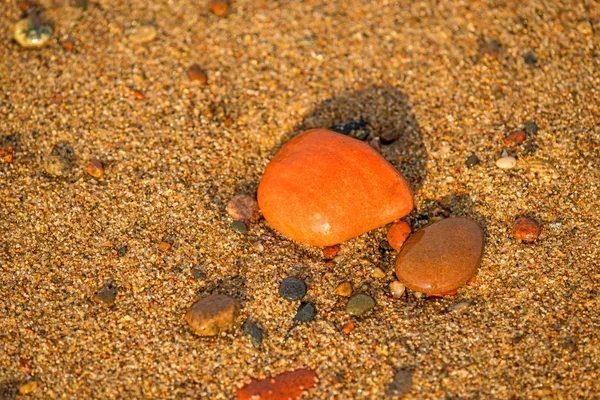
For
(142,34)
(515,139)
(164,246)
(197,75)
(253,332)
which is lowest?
(253,332)

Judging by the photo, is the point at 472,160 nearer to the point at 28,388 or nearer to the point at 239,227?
the point at 239,227

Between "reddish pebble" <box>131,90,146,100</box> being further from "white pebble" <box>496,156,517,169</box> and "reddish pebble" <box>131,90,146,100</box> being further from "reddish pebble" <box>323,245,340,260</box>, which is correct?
"white pebble" <box>496,156,517,169</box>

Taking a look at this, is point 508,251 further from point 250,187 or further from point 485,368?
point 250,187

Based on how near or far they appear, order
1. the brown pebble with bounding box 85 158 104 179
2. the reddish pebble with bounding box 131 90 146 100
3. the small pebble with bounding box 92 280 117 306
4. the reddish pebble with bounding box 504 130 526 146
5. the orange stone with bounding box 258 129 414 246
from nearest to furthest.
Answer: the small pebble with bounding box 92 280 117 306 → the orange stone with bounding box 258 129 414 246 → the brown pebble with bounding box 85 158 104 179 → the reddish pebble with bounding box 504 130 526 146 → the reddish pebble with bounding box 131 90 146 100

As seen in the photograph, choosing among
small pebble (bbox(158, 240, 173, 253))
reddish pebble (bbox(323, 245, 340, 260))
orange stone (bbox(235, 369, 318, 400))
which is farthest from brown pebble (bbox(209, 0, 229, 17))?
orange stone (bbox(235, 369, 318, 400))

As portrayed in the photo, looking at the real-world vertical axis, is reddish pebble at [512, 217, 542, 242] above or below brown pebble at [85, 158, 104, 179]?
below

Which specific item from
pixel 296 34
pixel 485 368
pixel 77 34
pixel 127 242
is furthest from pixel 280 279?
pixel 77 34

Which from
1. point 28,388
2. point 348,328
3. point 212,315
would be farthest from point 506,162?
point 28,388

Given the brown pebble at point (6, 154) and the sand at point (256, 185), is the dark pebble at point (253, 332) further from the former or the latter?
the brown pebble at point (6, 154)
